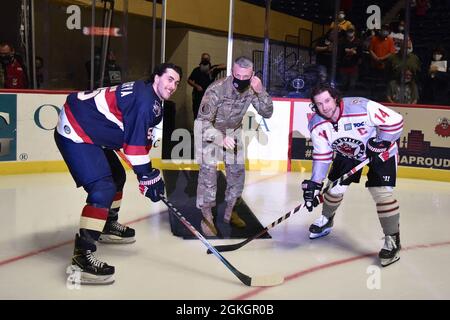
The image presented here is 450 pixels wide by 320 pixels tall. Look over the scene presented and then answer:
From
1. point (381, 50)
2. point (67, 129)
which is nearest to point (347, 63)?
point (381, 50)

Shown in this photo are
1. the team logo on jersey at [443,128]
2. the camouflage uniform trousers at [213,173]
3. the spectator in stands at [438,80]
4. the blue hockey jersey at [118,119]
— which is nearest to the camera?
the blue hockey jersey at [118,119]

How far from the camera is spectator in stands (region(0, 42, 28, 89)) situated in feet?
19.7

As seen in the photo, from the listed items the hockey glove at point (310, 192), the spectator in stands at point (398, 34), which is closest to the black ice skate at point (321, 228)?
the hockey glove at point (310, 192)

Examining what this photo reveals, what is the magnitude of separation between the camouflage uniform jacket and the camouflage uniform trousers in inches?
3.9

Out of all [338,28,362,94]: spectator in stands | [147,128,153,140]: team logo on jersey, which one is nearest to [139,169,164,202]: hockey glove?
[147,128,153,140]: team logo on jersey

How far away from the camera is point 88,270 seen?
2736 millimetres

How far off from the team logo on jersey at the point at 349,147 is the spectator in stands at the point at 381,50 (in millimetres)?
3591

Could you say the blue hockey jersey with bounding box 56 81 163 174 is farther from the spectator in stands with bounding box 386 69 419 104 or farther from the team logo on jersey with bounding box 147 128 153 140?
the spectator in stands with bounding box 386 69 419 104

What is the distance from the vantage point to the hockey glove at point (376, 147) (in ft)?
10.1

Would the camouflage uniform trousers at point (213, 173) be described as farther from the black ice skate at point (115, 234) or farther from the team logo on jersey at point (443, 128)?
the team logo on jersey at point (443, 128)

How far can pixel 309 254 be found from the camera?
3336 mm
